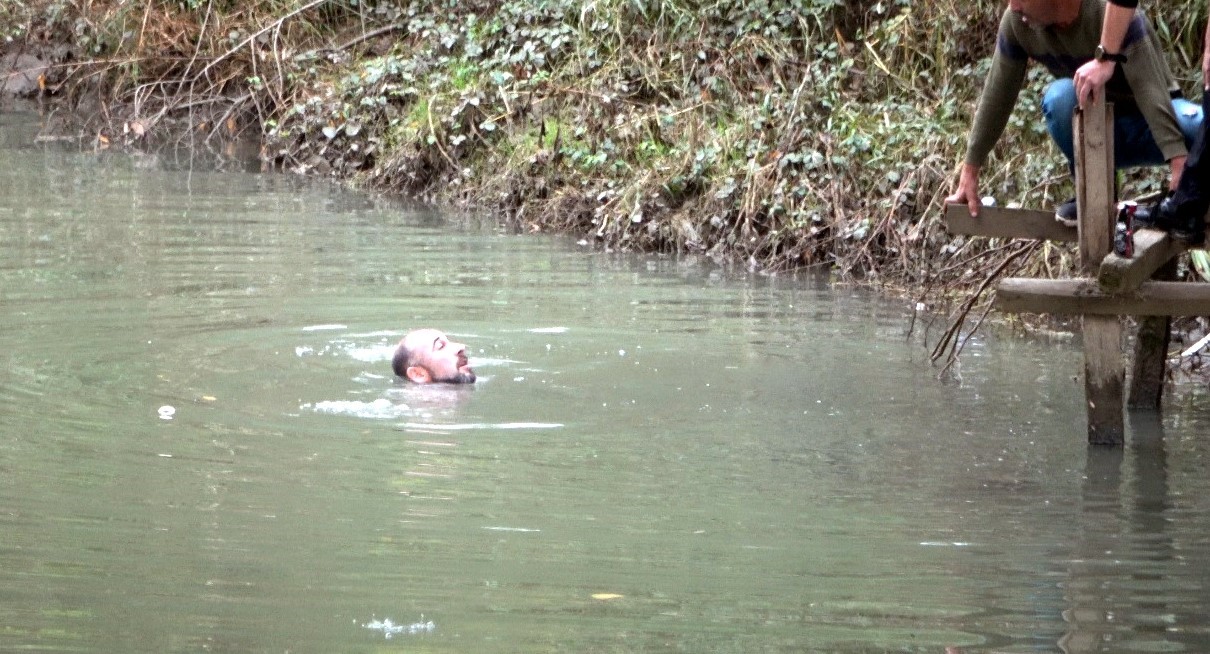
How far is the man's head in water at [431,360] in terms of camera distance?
8828mm

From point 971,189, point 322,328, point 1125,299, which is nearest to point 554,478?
point 971,189

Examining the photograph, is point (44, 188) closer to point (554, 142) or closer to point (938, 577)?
point (554, 142)

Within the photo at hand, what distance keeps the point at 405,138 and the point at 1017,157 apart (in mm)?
7645

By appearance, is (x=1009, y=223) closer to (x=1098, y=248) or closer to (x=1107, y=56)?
(x=1098, y=248)

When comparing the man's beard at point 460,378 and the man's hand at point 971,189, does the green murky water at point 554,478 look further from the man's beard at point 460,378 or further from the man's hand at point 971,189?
the man's hand at point 971,189

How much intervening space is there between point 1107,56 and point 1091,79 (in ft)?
0.38

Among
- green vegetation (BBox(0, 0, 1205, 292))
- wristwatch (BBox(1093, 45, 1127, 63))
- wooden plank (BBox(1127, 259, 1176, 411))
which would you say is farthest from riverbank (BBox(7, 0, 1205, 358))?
wristwatch (BBox(1093, 45, 1127, 63))

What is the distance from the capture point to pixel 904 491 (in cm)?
686

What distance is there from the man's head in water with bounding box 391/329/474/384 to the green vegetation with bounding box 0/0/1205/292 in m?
4.28

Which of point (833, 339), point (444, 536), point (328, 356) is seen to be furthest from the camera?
point (833, 339)

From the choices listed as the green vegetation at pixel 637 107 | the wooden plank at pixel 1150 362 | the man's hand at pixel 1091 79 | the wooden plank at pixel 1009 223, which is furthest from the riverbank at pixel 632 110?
the man's hand at pixel 1091 79

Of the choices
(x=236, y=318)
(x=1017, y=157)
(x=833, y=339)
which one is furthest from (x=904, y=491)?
(x=1017, y=157)

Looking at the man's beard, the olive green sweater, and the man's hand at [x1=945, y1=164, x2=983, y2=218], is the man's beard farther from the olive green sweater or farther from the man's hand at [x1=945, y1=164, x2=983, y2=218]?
the olive green sweater

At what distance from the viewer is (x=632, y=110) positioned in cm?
1652
